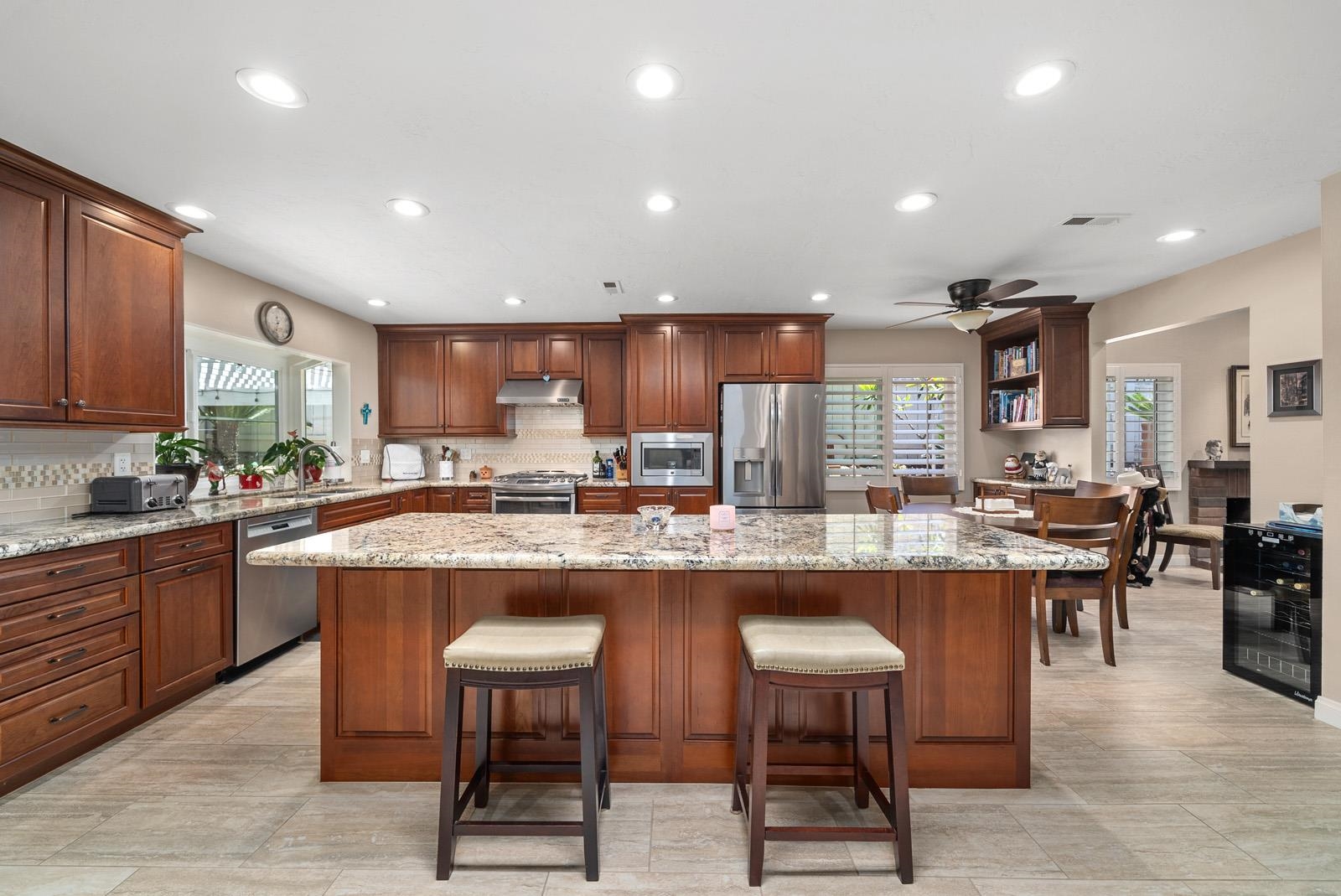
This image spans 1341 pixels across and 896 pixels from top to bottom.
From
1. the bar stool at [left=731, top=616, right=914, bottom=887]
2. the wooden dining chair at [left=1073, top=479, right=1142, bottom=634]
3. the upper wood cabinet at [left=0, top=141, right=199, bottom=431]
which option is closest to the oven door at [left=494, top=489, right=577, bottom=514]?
the upper wood cabinet at [left=0, top=141, right=199, bottom=431]

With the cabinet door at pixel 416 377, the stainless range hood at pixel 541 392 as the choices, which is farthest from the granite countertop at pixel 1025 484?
the cabinet door at pixel 416 377

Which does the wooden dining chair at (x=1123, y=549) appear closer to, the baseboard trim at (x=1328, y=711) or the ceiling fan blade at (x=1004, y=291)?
the baseboard trim at (x=1328, y=711)

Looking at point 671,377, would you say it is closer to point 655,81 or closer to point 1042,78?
point 655,81

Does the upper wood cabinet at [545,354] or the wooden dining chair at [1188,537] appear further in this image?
the upper wood cabinet at [545,354]

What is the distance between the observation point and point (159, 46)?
164 cm

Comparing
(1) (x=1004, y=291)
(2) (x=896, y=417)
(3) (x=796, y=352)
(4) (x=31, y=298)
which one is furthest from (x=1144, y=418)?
(4) (x=31, y=298)

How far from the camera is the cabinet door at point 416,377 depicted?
550 cm

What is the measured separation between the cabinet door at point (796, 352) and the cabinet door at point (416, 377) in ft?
10.3

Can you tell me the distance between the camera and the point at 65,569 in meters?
2.16

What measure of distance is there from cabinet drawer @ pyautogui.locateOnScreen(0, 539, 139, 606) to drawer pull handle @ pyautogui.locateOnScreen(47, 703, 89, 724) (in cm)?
46

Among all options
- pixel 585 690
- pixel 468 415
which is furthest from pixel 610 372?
pixel 585 690

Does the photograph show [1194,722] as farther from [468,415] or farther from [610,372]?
[468,415]

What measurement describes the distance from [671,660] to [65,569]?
232cm

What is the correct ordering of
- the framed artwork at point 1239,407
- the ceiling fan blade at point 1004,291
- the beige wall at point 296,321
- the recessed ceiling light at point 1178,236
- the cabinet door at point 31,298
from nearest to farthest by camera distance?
the cabinet door at point 31,298 → the recessed ceiling light at point 1178,236 → the ceiling fan blade at point 1004,291 → the beige wall at point 296,321 → the framed artwork at point 1239,407
